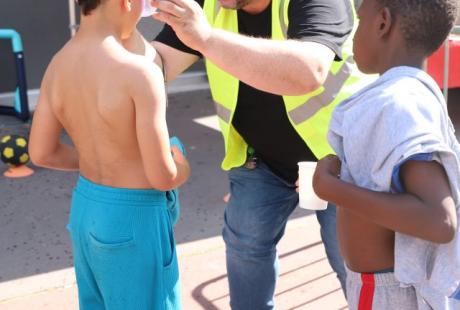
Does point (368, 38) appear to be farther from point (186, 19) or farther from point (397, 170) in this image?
point (186, 19)

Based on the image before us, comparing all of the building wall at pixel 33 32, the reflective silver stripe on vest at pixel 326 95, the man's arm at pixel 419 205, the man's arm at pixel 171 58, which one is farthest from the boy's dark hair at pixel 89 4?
the building wall at pixel 33 32

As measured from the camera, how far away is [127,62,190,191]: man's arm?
222 centimetres

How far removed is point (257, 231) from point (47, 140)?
94 centimetres

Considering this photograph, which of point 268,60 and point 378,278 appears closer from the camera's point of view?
point 378,278

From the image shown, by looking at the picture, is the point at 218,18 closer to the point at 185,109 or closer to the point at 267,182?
the point at 267,182

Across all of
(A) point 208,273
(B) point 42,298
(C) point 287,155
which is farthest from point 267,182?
(B) point 42,298

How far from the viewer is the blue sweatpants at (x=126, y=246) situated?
2.37 meters

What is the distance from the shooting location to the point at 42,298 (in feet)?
Answer: 12.2

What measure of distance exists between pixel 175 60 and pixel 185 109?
4.93m

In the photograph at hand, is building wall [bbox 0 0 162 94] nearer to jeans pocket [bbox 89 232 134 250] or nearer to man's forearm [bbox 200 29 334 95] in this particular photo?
jeans pocket [bbox 89 232 134 250]

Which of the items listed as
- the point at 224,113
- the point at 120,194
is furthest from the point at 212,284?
the point at 120,194

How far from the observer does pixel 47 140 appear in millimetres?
2498

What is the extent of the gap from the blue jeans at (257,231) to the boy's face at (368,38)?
1.13 metres

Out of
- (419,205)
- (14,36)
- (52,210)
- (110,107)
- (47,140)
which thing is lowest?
(52,210)
